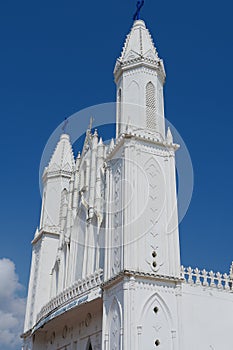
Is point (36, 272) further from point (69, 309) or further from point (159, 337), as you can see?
point (159, 337)

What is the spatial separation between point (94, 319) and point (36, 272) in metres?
11.1

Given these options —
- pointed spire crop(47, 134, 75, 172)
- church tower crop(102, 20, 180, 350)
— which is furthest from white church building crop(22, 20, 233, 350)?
pointed spire crop(47, 134, 75, 172)

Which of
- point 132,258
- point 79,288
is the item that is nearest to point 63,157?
point 79,288

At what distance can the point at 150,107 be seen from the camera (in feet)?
85.6

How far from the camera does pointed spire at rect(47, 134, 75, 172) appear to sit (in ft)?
124

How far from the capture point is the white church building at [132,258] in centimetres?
1992

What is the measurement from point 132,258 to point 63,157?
19680mm

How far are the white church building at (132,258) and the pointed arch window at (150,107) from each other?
0.07 meters

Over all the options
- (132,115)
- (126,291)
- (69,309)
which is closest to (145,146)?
(132,115)

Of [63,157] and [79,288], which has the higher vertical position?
[63,157]

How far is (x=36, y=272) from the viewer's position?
1344 inches

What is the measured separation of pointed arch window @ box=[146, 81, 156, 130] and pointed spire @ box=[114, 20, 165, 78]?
5.18 feet

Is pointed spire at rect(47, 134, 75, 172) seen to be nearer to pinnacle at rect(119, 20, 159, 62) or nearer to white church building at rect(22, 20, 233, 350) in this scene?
white church building at rect(22, 20, 233, 350)

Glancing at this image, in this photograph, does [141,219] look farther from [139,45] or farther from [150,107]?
[139,45]
